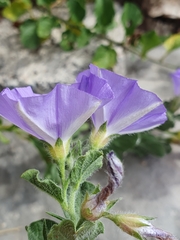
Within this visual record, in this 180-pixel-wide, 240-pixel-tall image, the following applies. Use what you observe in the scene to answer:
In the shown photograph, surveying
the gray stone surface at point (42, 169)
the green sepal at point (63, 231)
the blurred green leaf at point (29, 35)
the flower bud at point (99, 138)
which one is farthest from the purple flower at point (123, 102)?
the blurred green leaf at point (29, 35)

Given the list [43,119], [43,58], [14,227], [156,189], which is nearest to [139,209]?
[156,189]

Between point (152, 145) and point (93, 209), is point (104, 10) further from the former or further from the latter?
point (93, 209)

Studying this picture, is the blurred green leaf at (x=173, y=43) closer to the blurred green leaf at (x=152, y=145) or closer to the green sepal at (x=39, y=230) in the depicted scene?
the blurred green leaf at (x=152, y=145)

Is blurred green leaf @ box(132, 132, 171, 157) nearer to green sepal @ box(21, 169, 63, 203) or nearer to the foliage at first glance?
the foliage

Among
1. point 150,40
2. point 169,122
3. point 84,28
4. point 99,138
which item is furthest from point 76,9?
point 99,138

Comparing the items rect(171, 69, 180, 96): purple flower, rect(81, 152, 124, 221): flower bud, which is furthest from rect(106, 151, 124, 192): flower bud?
rect(171, 69, 180, 96): purple flower

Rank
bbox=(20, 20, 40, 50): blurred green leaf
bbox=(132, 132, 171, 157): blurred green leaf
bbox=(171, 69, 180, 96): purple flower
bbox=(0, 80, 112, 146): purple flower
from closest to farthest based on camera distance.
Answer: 1. bbox=(0, 80, 112, 146): purple flower
2. bbox=(171, 69, 180, 96): purple flower
3. bbox=(132, 132, 171, 157): blurred green leaf
4. bbox=(20, 20, 40, 50): blurred green leaf
